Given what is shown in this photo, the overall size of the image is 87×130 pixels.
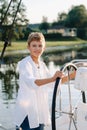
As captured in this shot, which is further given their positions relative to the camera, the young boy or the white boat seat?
the young boy

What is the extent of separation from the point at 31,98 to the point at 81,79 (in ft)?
1.52

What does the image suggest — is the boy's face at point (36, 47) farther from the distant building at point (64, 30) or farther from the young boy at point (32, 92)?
the distant building at point (64, 30)

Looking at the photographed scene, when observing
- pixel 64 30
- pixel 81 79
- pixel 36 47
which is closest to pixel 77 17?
pixel 64 30

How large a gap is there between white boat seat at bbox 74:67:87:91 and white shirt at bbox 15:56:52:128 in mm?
314

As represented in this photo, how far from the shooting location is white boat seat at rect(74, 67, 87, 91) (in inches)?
160

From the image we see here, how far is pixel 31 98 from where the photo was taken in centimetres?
418

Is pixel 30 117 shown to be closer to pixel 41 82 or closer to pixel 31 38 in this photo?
pixel 41 82

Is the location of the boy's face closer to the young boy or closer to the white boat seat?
the young boy

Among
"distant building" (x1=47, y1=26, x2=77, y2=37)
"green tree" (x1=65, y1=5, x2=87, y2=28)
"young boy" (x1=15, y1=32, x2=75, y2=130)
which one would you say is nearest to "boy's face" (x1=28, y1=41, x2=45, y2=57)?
"young boy" (x1=15, y1=32, x2=75, y2=130)

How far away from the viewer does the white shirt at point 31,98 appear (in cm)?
418

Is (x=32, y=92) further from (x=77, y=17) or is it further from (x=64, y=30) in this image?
(x=77, y=17)

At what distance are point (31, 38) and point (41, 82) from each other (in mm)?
403

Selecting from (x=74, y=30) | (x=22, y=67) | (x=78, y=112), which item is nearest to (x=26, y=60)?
(x=22, y=67)

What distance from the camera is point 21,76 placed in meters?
4.21
